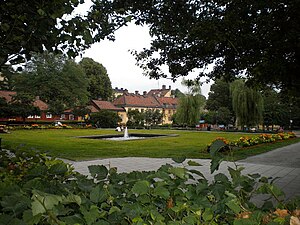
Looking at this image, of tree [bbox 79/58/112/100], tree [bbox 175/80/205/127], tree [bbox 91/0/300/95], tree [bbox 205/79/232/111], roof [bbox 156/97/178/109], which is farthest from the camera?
roof [bbox 156/97/178/109]

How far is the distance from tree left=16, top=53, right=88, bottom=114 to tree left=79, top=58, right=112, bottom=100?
7672mm

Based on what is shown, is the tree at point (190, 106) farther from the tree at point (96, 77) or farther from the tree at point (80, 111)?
the tree at point (96, 77)

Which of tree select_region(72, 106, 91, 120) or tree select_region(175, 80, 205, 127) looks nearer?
tree select_region(175, 80, 205, 127)

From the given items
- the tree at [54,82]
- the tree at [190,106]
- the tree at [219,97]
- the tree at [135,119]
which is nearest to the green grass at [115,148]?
the tree at [190,106]

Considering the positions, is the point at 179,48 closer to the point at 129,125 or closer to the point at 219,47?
the point at 219,47

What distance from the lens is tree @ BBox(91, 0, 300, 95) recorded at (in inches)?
160

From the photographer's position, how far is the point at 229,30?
13.6 feet

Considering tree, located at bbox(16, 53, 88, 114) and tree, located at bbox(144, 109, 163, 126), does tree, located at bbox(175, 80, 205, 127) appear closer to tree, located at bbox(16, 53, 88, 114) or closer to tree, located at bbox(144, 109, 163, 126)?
tree, located at bbox(144, 109, 163, 126)

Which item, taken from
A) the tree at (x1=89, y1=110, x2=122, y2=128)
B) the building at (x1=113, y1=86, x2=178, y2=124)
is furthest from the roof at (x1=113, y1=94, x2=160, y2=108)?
the tree at (x1=89, y1=110, x2=122, y2=128)

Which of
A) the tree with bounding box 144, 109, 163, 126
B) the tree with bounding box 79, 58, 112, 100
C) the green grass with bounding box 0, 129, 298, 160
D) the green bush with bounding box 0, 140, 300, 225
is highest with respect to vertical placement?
the tree with bounding box 79, 58, 112, 100

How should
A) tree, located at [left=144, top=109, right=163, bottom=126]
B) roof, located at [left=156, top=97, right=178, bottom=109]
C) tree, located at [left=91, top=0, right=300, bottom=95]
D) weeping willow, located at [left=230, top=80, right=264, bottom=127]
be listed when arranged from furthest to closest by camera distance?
roof, located at [left=156, top=97, right=178, bottom=109] → tree, located at [left=144, top=109, right=163, bottom=126] → weeping willow, located at [left=230, top=80, right=264, bottom=127] → tree, located at [left=91, top=0, right=300, bottom=95]

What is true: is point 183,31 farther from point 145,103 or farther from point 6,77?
point 145,103

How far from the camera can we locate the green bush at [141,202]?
3.17 feet

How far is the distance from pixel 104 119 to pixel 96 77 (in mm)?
17041
